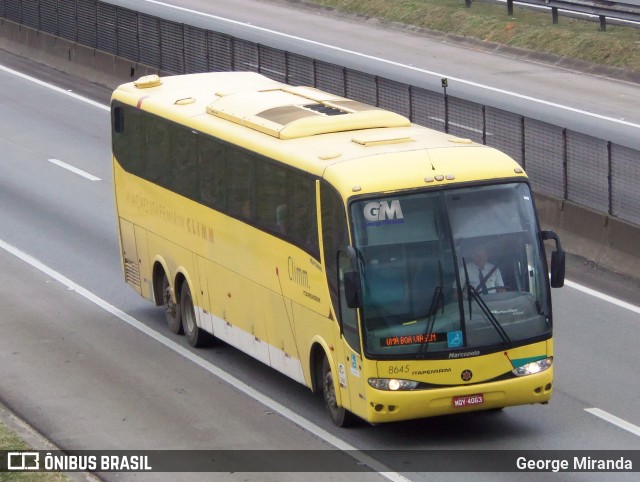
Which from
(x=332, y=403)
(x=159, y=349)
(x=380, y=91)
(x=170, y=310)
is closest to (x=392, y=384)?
(x=332, y=403)

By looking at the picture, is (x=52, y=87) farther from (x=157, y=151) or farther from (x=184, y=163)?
(x=184, y=163)

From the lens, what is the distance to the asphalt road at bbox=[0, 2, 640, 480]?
13766mm

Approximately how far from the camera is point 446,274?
13.1 metres

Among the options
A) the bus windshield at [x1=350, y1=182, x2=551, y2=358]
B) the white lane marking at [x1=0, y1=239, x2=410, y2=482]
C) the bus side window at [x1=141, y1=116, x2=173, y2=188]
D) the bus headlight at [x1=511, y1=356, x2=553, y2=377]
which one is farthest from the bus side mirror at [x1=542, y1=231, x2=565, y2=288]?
the bus side window at [x1=141, y1=116, x2=173, y2=188]

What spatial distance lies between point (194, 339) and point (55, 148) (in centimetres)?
1303

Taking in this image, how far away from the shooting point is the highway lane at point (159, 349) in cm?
1384

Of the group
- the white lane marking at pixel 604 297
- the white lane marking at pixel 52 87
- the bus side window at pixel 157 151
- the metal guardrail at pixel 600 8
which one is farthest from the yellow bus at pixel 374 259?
the metal guardrail at pixel 600 8

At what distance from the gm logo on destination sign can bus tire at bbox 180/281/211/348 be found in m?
4.70

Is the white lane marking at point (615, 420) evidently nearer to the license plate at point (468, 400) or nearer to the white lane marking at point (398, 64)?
the license plate at point (468, 400)

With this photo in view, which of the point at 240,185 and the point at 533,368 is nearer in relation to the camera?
the point at 533,368

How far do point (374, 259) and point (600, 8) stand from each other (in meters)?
27.6

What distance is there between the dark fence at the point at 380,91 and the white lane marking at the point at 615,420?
613cm

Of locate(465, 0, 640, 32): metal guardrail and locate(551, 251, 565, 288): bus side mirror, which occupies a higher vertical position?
locate(551, 251, 565, 288): bus side mirror

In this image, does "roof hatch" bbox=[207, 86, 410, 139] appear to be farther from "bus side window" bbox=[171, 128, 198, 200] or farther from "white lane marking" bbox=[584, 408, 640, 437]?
"white lane marking" bbox=[584, 408, 640, 437]
